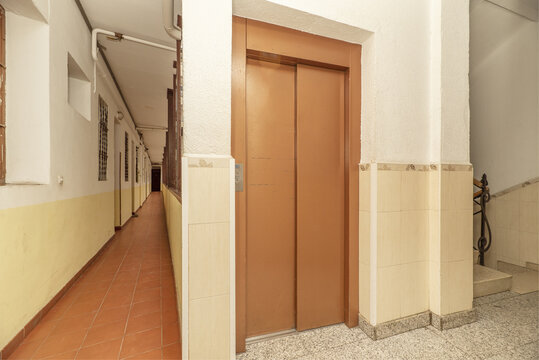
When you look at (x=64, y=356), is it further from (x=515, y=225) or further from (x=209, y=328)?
(x=515, y=225)

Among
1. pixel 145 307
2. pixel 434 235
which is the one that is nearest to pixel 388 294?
pixel 434 235

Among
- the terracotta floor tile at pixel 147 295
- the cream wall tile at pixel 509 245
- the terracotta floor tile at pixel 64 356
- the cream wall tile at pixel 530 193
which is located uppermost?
the cream wall tile at pixel 530 193

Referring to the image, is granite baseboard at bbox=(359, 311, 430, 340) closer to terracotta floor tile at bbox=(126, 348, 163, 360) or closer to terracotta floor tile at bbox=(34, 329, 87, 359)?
terracotta floor tile at bbox=(126, 348, 163, 360)

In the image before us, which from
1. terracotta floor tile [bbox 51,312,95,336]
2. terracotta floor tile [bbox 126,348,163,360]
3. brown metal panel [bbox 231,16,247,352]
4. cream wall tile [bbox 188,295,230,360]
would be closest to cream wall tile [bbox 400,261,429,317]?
brown metal panel [bbox 231,16,247,352]

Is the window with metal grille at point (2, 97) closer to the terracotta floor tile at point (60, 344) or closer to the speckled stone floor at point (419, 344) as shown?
the terracotta floor tile at point (60, 344)

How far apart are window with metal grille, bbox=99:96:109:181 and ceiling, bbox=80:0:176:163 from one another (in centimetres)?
74

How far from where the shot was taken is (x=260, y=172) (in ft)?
5.52

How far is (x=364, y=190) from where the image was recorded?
5.84 feet

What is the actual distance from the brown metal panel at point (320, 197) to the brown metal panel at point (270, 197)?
0.22 ft

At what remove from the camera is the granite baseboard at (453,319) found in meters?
1.78

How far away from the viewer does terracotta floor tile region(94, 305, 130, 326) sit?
79.1 inches

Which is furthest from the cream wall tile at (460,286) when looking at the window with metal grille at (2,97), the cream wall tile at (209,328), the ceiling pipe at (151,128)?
the ceiling pipe at (151,128)

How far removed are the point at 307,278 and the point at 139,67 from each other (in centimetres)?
449

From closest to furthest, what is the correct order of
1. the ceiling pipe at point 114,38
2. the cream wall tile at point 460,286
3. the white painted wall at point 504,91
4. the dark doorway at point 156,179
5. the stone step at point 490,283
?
the cream wall tile at point 460,286
the stone step at point 490,283
the white painted wall at point 504,91
the ceiling pipe at point 114,38
the dark doorway at point 156,179
